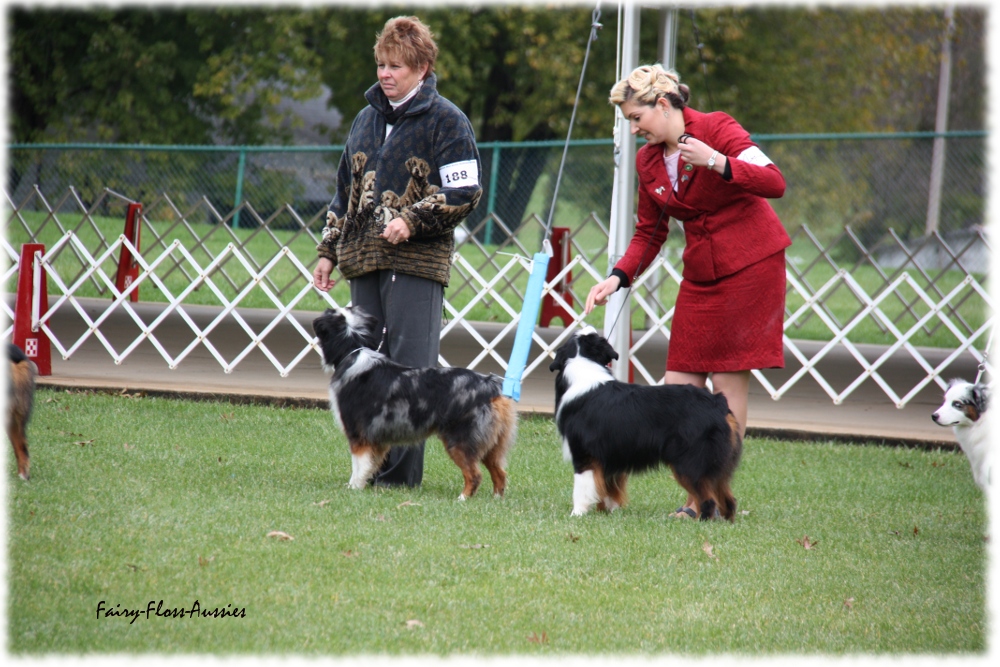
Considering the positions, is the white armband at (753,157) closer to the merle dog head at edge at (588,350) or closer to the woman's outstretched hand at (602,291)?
the woman's outstretched hand at (602,291)

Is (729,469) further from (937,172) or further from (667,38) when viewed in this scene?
(937,172)

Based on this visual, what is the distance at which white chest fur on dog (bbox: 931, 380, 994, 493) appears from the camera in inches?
161

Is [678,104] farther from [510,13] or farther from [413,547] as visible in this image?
[510,13]

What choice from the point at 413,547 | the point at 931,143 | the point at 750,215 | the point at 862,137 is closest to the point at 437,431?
the point at 413,547

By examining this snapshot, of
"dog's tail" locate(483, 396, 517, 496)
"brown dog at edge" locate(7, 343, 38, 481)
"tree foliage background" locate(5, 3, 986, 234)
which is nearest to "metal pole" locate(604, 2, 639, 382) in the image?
"dog's tail" locate(483, 396, 517, 496)

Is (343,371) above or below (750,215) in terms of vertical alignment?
below

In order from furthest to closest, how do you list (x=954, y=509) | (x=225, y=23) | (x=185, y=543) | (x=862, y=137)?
1. (x=225, y=23)
2. (x=862, y=137)
3. (x=954, y=509)
4. (x=185, y=543)

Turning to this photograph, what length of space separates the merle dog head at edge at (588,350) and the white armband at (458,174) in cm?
79

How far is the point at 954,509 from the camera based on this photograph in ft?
15.4

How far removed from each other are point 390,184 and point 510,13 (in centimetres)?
1566

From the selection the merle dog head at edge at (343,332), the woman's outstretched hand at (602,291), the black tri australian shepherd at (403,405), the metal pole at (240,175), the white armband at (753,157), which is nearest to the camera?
the white armband at (753,157)

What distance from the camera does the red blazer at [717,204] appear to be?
3.94m

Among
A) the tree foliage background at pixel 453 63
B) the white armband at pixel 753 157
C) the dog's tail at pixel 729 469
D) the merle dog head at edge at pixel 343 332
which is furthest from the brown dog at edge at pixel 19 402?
the tree foliage background at pixel 453 63

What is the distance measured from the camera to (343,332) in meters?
4.46
